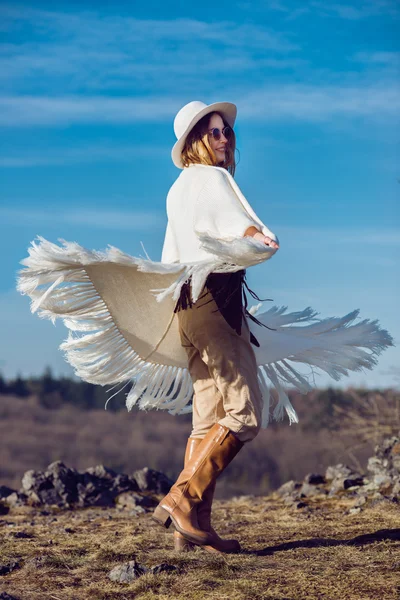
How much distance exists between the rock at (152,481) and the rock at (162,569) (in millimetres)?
3119

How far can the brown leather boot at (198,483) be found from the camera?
388 centimetres

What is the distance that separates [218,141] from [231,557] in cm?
223

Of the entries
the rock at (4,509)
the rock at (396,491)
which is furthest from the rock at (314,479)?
the rock at (4,509)

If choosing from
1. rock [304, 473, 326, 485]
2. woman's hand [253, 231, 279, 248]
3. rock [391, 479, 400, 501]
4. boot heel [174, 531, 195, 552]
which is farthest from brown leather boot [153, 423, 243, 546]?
rock [304, 473, 326, 485]

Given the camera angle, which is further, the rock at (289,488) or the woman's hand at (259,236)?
the rock at (289,488)

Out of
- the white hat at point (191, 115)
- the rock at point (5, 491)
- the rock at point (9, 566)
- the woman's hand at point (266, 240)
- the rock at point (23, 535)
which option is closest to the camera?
Answer: the woman's hand at point (266, 240)

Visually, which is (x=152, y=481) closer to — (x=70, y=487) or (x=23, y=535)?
(x=70, y=487)

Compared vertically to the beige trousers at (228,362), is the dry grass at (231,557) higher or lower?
lower

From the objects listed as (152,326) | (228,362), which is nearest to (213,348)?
(228,362)

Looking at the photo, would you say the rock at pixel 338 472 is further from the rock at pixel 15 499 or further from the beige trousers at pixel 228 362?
the beige trousers at pixel 228 362

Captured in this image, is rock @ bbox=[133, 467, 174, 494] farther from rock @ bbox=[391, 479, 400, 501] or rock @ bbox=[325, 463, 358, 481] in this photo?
rock @ bbox=[391, 479, 400, 501]

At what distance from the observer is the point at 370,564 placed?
12.4ft

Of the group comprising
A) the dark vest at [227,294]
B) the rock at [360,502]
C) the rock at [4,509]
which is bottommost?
the rock at [4,509]

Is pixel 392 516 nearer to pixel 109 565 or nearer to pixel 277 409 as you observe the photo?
pixel 277 409
